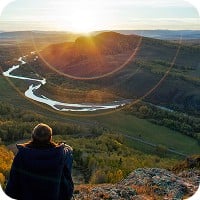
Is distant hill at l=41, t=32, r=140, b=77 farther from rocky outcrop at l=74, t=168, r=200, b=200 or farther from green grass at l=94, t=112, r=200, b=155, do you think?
rocky outcrop at l=74, t=168, r=200, b=200

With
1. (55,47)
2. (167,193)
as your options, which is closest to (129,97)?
(55,47)

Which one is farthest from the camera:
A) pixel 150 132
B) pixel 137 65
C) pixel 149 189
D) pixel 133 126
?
pixel 137 65

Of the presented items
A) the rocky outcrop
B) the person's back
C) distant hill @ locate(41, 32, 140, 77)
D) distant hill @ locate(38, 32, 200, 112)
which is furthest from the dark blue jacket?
distant hill @ locate(41, 32, 140, 77)

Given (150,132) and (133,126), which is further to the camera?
(133,126)

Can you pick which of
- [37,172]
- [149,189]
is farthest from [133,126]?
[37,172]

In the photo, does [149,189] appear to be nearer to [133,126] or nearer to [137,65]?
[133,126]
